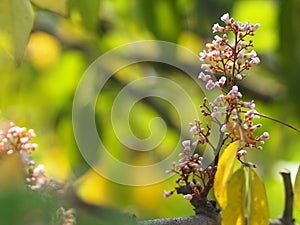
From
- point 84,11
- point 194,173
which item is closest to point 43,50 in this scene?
point 84,11

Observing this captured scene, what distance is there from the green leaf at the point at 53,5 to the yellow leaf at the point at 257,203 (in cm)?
54

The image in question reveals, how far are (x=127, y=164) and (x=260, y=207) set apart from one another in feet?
3.90

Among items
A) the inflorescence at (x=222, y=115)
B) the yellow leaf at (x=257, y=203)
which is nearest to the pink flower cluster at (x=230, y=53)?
the inflorescence at (x=222, y=115)

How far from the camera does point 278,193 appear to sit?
212 centimetres

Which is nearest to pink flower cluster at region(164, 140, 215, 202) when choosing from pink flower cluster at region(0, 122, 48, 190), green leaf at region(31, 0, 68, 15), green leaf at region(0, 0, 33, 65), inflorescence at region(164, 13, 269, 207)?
inflorescence at region(164, 13, 269, 207)

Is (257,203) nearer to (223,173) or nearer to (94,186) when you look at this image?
(223,173)

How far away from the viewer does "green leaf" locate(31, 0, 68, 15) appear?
133cm

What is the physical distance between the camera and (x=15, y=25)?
1183 mm

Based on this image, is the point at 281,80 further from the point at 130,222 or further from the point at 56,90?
the point at 130,222

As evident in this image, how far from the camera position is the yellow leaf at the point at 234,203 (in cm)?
88

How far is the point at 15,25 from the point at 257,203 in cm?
Answer: 46

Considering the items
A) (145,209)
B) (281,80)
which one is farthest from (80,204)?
(281,80)

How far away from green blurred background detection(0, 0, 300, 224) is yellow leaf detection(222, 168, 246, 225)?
90 centimetres

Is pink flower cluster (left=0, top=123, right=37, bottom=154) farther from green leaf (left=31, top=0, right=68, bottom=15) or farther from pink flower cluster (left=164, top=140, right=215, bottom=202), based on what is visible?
green leaf (left=31, top=0, right=68, bottom=15)
